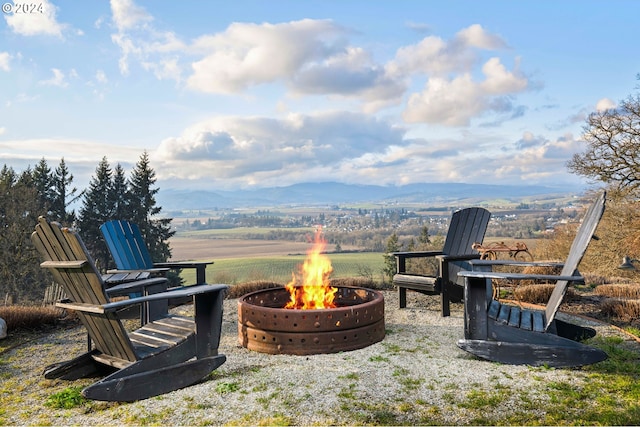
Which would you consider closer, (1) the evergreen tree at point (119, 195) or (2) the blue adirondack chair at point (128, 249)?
(2) the blue adirondack chair at point (128, 249)

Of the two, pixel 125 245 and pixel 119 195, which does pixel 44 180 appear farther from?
pixel 125 245

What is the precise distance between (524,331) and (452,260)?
6.16ft

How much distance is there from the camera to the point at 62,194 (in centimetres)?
2778

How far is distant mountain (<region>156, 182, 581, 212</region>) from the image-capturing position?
127375mm

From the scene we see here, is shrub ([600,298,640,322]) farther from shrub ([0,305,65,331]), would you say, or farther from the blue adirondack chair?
shrub ([0,305,65,331])

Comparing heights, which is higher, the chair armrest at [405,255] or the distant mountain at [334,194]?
the distant mountain at [334,194]

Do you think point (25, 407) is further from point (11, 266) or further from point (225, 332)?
point (11, 266)

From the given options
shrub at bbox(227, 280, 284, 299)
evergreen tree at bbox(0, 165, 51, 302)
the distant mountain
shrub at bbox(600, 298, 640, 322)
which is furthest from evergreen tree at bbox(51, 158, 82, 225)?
the distant mountain

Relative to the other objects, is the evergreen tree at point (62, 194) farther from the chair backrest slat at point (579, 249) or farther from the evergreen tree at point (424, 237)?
the chair backrest slat at point (579, 249)

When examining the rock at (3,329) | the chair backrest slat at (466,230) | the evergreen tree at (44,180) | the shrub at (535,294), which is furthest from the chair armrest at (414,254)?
the evergreen tree at (44,180)

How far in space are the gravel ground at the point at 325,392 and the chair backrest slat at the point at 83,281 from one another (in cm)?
40

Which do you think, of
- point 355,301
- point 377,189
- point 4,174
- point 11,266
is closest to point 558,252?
point 355,301

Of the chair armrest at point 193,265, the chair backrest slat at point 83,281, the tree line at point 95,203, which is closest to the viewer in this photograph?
the chair backrest slat at point 83,281

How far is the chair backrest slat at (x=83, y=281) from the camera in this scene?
2936mm
